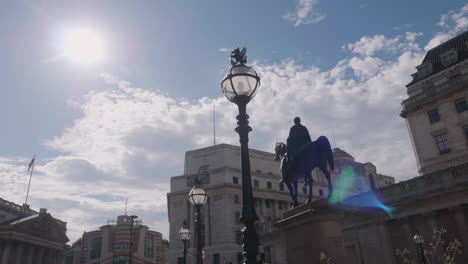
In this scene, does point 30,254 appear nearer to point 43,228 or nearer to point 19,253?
point 19,253

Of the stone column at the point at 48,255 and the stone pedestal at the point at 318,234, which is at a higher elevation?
the stone column at the point at 48,255

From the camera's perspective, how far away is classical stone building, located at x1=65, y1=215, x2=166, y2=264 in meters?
94.6

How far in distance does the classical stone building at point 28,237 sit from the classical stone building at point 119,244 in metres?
12.4

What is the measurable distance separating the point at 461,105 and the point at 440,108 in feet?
7.12

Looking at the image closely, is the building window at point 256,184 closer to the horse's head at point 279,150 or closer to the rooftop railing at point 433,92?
the rooftop railing at point 433,92

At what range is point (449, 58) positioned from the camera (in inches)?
1614

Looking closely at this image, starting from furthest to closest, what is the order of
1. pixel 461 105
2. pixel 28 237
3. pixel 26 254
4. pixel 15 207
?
pixel 15 207
pixel 26 254
pixel 28 237
pixel 461 105

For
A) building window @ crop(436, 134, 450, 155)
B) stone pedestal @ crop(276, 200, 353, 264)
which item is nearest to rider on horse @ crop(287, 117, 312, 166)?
stone pedestal @ crop(276, 200, 353, 264)

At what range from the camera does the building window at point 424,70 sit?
141 ft

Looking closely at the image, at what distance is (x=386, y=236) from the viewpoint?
26109 mm

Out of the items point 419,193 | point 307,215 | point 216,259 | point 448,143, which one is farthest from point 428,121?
point 216,259

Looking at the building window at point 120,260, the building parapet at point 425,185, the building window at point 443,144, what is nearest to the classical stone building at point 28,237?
the building window at point 120,260

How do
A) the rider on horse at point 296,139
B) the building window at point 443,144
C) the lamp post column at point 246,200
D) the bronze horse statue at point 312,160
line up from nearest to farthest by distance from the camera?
the lamp post column at point 246,200
the bronze horse statue at point 312,160
the rider on horse at point 296,139
the building window at point 443,144

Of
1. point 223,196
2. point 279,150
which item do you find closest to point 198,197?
point 279,150
